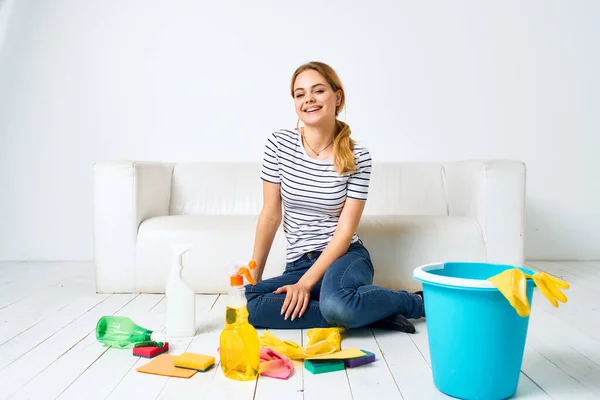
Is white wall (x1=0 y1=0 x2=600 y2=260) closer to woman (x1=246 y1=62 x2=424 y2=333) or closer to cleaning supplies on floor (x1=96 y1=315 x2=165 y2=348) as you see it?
woman (x1=246 y1=62 x2=424 y2=333)

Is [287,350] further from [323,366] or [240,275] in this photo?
[240,275]

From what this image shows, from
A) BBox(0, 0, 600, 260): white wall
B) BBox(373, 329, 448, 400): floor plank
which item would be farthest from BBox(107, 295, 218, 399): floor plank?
BBox(0, 0, 600, 260): white wall

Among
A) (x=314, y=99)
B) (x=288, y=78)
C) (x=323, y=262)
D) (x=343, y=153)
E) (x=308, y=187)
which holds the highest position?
(x=288, y=78)

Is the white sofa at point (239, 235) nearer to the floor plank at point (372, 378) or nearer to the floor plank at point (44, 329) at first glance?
the floor plank at point (44, 329)

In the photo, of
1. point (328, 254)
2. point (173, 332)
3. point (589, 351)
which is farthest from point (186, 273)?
point (589, 351)

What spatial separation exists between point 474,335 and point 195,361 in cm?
67

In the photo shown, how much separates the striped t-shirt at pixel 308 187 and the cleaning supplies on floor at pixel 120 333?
1.79ft

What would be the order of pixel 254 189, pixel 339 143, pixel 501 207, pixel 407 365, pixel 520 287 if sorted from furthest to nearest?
pixel 254 189 → pixel 501 207 → pixel 339 143 → pixel 407 365 → pixel 520 287

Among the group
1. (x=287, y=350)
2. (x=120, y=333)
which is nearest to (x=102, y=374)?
(x=120, y=333)

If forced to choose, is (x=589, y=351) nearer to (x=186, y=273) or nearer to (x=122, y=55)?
(x=186, y=273)

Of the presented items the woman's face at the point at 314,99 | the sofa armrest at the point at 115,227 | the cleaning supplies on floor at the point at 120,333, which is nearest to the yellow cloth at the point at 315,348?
the cleaning supplies on floor at the point at 120,333

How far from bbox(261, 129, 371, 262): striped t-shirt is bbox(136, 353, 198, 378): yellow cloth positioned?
59 cm

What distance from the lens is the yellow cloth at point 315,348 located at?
1484 mm

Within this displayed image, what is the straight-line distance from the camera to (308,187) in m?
1.88
